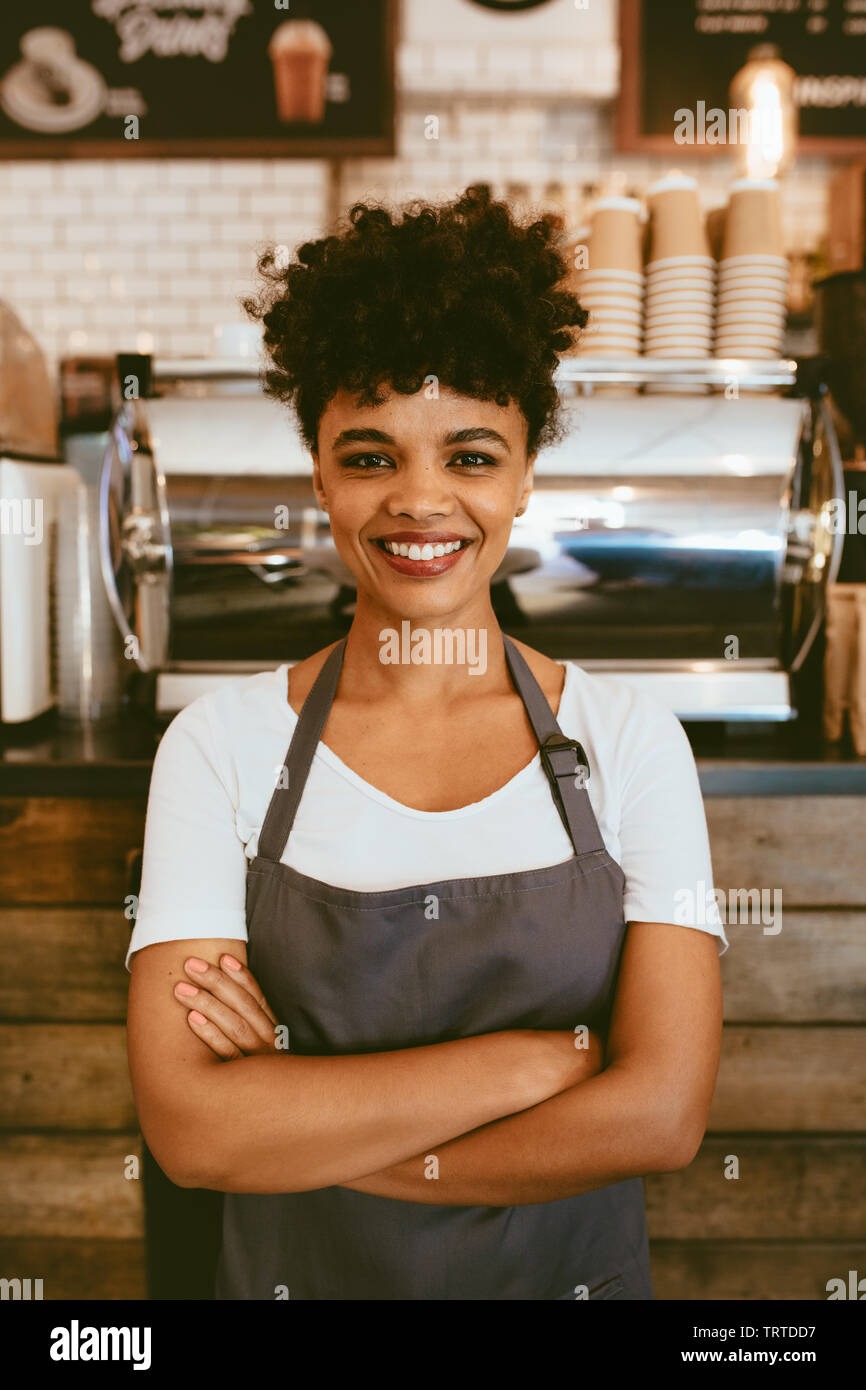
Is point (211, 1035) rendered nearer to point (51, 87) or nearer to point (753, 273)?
point (753, 273)

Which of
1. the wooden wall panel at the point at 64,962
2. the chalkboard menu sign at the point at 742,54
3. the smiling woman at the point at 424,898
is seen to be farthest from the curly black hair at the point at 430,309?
the chalkboard menu sign at the point at 742,54

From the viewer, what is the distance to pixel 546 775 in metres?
1.16

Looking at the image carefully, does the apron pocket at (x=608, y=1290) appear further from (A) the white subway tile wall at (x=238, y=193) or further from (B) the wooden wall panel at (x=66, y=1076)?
(A) the white subway tile wall at (x=238, y=193)

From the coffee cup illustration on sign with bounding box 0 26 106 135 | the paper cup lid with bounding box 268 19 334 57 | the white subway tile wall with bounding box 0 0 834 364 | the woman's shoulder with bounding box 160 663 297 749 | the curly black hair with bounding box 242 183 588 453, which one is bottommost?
the woman's shoulder with bounding box 160 663 297 749

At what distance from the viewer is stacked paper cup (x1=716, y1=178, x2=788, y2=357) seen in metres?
1.72

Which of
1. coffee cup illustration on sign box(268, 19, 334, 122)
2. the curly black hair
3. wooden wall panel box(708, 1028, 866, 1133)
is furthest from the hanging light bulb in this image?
wooden wall panel box(708, 1028, 866, 1133)

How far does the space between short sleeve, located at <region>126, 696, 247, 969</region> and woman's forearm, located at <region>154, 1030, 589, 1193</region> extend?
6.1 inches

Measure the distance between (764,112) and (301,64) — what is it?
1158 mm

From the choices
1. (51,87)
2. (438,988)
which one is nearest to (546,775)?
(438,988)

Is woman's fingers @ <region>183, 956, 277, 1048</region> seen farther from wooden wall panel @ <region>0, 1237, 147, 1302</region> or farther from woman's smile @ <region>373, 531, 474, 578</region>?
wooden wall panel @ <region>0, 1237, 147, 1302</region>

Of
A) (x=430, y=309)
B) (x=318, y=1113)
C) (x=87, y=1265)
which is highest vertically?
(x=430, y=309)

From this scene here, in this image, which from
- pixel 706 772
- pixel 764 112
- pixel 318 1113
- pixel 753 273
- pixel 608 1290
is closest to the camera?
pixel 318 1113

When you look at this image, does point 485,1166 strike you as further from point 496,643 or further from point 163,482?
Answer: point 163,482
